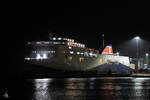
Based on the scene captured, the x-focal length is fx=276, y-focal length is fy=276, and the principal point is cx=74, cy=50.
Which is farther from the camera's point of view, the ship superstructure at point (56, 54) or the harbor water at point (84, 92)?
the ship superstructure at point (56, 54)

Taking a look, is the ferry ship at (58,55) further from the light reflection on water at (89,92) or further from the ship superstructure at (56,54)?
the light reflection on water at (89,92)

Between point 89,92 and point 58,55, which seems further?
point 58,55

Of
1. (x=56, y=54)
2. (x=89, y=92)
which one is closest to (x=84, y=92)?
(x=89, y=92)

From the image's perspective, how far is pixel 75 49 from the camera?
57594mm

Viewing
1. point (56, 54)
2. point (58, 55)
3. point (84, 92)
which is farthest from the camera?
point (58, 55)

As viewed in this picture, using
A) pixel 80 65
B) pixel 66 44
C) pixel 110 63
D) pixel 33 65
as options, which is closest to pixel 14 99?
pixel 33 65

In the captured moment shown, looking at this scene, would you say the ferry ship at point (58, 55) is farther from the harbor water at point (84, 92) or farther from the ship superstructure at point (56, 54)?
the harbor water at point (84, 92)

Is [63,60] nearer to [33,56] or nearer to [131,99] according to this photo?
[33,56]

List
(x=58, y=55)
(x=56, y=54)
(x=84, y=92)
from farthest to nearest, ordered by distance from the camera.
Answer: (x=58, y=55), (x=56, y=54), (x=84, y=92)

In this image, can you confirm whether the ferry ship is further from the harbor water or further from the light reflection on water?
the harbor water

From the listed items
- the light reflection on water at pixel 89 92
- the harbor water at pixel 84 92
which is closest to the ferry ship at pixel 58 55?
the light reflection on water at pixel 89 92

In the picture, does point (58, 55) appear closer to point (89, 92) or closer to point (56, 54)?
point (56, 54)

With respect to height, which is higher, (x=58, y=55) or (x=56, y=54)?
(x=56, y=54)

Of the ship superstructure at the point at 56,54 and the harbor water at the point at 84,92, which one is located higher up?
the ship superstructure at the point at 56,54
